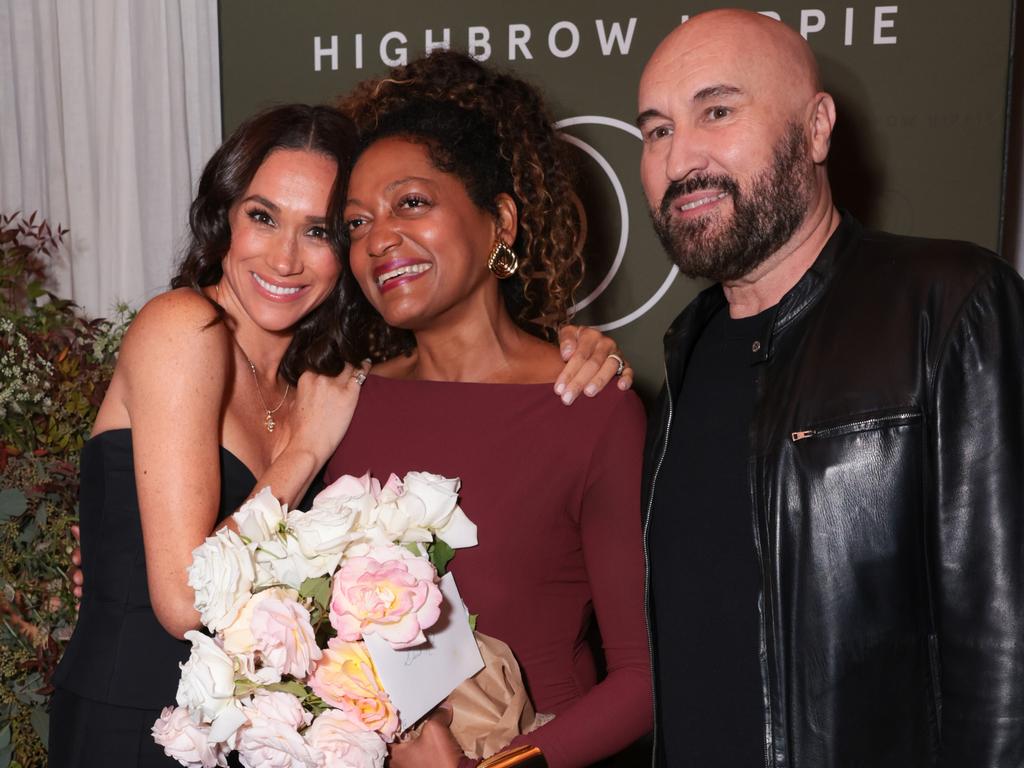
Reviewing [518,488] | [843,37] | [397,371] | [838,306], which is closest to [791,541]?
[838,306]

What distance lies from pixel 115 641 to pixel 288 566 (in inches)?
30.9

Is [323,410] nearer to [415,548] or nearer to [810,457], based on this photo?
[415,548]

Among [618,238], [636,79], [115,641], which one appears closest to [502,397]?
[115,641]

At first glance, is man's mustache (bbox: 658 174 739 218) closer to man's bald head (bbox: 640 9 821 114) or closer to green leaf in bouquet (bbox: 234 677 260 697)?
man's bald head (bbox: 640 9 821 114)

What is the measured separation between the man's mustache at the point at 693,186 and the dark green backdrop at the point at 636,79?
3.89 ft

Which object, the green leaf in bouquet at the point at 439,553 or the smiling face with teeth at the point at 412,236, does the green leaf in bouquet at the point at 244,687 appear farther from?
the smiling face with teeth at the point at 412,236

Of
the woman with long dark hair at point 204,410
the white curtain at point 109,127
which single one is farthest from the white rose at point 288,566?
the white curtain at point 109,127

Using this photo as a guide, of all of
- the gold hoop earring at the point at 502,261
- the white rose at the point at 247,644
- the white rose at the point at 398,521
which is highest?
the gold hoop earring at the point at 502,261

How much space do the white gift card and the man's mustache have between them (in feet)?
2.70

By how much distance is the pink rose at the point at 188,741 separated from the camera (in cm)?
170

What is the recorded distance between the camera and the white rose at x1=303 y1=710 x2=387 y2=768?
63.6 inches

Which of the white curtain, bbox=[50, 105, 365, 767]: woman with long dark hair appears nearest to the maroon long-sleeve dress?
bbox=[50, 105, 365, 767]: woman with long dark hair

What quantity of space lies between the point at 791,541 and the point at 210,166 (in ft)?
5.33

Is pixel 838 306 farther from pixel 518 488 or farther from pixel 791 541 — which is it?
pixel 518 488
